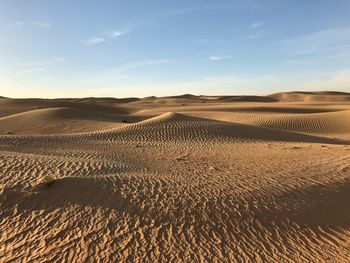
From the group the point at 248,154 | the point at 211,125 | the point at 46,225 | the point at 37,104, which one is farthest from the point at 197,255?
the point at 37,104

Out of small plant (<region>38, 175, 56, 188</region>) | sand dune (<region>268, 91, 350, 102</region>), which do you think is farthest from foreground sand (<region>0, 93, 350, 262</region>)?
sand dune (<region>268, 91, 350, 102</region>)

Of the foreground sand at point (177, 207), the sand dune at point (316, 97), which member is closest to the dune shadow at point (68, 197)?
the foreground sand at point (177, 207)

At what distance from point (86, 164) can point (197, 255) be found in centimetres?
596

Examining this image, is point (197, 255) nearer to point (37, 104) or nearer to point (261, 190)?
point (261, 190)

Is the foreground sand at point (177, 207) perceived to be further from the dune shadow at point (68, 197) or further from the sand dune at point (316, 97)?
the sand dune at point (316, 97)

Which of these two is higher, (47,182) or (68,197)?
(47,182)

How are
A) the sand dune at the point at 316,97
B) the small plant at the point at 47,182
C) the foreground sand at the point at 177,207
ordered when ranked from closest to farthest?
the foreground sand at the point at 177,207 → the small plant at the point at 47,182 → the sand dune at the point at 316,97

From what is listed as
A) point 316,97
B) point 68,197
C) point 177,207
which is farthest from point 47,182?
point 316,97

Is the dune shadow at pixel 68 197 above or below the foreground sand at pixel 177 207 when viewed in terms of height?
above

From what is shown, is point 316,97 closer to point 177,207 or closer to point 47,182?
point 177,207

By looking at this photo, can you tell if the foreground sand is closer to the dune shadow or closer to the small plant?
the dune shadow

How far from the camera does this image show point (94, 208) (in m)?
6.94

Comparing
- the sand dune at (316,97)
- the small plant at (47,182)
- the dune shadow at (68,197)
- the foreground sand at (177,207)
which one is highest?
the small plant at (47,182)

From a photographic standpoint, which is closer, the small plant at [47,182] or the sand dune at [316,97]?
the small plant at [47,182]
